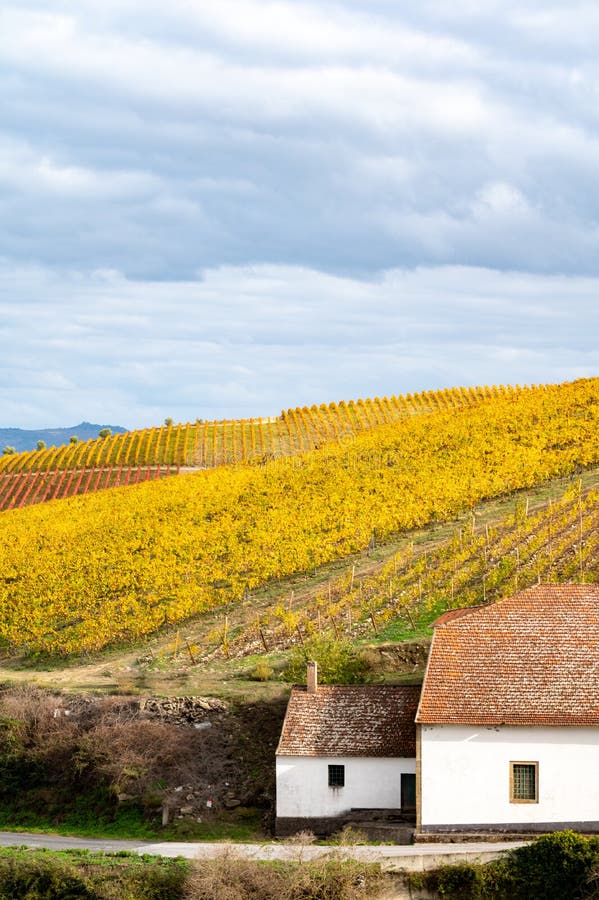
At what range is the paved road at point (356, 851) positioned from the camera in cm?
2828

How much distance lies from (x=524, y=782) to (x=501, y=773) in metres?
0.63

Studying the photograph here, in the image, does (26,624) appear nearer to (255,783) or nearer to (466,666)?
(255,783)

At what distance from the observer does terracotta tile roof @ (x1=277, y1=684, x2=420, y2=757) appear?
3231cm

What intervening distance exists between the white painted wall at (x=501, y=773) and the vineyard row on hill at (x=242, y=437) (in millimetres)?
60677

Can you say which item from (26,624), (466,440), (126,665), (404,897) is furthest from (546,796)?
(466,440)

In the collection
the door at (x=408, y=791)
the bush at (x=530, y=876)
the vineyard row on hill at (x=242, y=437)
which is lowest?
the bush at (x=530, y=876)

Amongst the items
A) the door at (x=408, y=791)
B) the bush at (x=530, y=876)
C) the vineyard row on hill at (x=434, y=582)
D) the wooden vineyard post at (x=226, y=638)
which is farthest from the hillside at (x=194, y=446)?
the bush at (x=530, y=876)

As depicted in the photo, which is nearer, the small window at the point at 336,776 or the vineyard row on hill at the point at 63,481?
the small window at the point at 336,776

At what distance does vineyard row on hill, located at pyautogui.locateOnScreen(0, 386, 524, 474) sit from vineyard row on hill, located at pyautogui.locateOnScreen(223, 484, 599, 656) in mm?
41441

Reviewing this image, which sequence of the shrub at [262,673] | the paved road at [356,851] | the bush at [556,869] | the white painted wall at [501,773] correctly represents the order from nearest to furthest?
1. the bush at [556,869]
2. the paved road at [356,851]
3. the white painted wall at [501,773]
4. the shrub at [262,673]

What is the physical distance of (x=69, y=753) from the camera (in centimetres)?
3612

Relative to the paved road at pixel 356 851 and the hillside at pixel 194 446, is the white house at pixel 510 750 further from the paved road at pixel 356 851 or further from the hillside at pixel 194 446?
the hillside at pixel 194 446

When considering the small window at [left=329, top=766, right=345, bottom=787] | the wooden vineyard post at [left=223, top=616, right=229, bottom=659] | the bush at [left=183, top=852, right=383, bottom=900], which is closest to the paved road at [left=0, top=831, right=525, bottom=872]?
the bush at [left=183, top=852, right=383, bottom=900]

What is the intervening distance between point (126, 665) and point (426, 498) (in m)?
18.4
